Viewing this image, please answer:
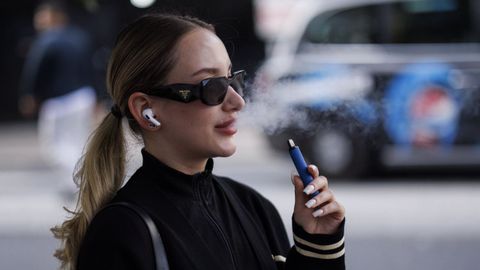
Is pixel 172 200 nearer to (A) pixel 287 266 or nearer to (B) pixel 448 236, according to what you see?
(A) pixel 287 266

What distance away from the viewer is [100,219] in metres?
1.74

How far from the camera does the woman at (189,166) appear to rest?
5.93 ft

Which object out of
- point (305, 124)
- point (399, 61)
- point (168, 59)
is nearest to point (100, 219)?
point (168, 59)

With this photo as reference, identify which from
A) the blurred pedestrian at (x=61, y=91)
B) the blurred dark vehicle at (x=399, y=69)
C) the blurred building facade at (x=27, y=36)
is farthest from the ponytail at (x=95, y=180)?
the blurred building facade at (x=27, y=36)

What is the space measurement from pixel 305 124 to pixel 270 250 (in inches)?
114

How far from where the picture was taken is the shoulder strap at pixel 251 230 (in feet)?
6.18

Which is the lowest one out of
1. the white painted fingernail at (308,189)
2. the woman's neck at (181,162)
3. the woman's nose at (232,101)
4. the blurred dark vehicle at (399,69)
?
the blurred dark vehicle at (399,69)

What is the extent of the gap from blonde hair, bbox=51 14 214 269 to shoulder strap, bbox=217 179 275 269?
23 cm

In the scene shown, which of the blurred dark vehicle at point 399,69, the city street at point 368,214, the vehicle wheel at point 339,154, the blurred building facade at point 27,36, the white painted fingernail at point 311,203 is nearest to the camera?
the white painted fingernail at point 311,203

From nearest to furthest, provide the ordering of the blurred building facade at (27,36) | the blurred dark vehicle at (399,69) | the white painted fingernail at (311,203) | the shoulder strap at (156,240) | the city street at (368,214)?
the shoulder strap at (156,240) → the white painted fingernail at (311,203) → the city street at (368,214) → the blurred dark vehicle at (399,69) → the blurred building facade at (27,36)

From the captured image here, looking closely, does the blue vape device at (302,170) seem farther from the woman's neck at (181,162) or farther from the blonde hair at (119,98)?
the blonde hair at (119,98)

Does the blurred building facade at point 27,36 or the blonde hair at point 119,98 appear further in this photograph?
the blurred building facade at point 27,36

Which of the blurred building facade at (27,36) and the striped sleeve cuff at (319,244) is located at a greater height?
the striped sleeve cuff at (319,244)

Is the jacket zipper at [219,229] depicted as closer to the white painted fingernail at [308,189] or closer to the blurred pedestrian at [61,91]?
the white painted fingernail at [308,189]
